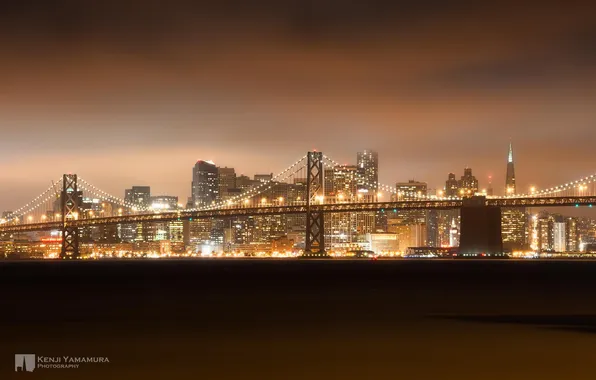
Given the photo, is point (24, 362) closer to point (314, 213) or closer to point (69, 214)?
point (314, 213)

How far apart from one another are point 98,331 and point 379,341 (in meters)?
5.99

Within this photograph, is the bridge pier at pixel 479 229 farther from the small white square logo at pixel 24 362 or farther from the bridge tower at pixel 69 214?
the small white square logo at pixel 24 362

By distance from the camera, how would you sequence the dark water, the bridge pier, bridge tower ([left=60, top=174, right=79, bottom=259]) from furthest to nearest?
bridge tower ([left=60, top=174, right=79, bottom=259]), the bridge pier, the dark water

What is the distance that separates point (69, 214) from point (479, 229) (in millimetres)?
48290

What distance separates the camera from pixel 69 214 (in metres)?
107

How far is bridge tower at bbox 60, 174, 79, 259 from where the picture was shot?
102m

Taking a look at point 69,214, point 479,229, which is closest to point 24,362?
point 479,229

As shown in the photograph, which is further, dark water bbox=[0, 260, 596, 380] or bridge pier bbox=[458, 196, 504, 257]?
bridge pier bbox=[458, 196, 504, 257]

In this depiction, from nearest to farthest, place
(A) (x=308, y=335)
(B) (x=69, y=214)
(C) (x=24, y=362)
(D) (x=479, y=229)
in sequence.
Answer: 1. (C) (x=24, y=362)
2. (A) (x=308, y=335)
3. (D) (x=479, y=229)
4. (B) (x=69, y=214)

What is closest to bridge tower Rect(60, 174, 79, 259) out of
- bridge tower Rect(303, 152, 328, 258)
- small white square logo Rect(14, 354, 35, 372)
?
bridge tower Rect(303, 152, 328, 258)

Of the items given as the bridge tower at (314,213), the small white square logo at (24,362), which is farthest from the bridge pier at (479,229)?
the small white square logo at (24,362)

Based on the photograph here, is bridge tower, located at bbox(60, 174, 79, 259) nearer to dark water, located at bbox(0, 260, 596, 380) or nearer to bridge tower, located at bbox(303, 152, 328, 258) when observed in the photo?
bridge tower, located at bbox(303, 152, 328, 258)

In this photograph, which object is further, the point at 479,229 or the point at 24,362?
the point at 479,229

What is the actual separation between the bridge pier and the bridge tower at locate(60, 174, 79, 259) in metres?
42.0
